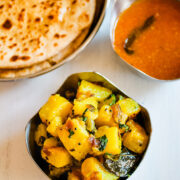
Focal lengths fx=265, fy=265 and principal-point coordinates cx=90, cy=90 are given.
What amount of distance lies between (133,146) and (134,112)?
6.2 inches

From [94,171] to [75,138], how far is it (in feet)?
0.49

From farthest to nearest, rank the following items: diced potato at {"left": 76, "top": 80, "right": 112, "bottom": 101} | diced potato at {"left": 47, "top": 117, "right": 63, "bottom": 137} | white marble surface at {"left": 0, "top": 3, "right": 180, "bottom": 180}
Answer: white marble surface at {"left": 0, "top": 3, "right": 180, "bottom": 180}
diced potato at {"left": 76, "top": 80, "right": 112, "bottom": 101}
diced potato at {"left": 47, "top": 117, "right": 63, "bottom": 137}

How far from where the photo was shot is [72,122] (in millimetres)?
1073

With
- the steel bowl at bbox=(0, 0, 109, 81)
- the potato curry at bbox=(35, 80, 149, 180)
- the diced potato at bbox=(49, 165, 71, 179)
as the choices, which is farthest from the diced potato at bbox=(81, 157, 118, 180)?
the steel bowl at bbox=(0, 0, 109, 81)

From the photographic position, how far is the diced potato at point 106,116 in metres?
1.15

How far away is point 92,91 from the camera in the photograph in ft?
4.12

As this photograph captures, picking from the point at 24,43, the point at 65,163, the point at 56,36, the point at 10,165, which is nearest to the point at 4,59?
the point at 24,43

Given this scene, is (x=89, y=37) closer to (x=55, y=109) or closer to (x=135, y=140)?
(x=55, y=109)

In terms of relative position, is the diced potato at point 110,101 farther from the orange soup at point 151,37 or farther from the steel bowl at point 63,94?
the orange soup at point 151,37

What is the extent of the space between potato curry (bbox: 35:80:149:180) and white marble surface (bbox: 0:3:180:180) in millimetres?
246

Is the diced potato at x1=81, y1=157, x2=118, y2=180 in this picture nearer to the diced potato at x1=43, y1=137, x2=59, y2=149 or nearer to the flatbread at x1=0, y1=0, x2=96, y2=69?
the diced potato at x1=43, y1=137, x2=59, y2=149

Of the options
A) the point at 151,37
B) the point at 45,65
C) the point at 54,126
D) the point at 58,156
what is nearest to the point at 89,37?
the point at 45,65

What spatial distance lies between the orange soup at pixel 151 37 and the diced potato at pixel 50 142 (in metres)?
0.62

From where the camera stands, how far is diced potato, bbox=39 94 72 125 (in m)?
1.17
